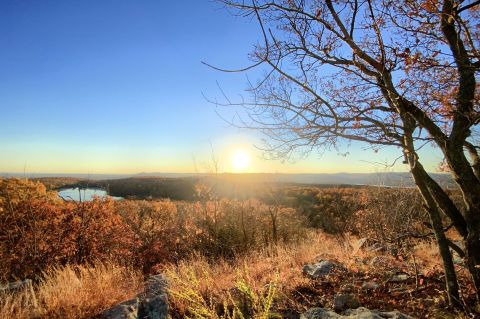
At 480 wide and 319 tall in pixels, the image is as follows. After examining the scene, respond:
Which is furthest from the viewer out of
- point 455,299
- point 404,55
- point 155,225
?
point 155,225

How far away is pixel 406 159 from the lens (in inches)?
185

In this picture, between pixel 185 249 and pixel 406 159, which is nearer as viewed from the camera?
pixel 406 159

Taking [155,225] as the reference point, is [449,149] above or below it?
above

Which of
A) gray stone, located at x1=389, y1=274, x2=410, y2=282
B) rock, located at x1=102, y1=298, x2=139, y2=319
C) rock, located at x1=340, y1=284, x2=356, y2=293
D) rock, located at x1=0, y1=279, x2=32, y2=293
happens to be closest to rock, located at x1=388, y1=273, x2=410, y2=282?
gray stone, located at x1=389, y1=274, x2=410, y2=282

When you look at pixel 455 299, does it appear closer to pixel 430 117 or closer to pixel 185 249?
pixel 430 117

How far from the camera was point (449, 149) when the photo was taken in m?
4.35

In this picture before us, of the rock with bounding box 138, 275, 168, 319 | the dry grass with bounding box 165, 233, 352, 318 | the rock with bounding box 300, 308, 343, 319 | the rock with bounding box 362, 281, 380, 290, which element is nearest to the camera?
the rock with bounding box 300, 308, 343, 319

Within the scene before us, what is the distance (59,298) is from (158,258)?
8.86 m

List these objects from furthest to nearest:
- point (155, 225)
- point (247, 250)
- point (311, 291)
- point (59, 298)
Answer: point (155, 225), point (247, 250), point (311, 291), point (59, 298)

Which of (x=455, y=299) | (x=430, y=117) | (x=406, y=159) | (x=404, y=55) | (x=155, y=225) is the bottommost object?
(x=155, y=225)

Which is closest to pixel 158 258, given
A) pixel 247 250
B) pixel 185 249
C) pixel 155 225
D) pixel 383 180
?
pixel 185 249

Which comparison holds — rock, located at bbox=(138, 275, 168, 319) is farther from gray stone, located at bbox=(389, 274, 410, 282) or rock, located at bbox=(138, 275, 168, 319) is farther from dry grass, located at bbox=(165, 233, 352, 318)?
gray stone, located at bbox=(389, 274, 410, 282)

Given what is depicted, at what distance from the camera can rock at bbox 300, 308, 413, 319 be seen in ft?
13.7

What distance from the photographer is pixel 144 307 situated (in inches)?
203
